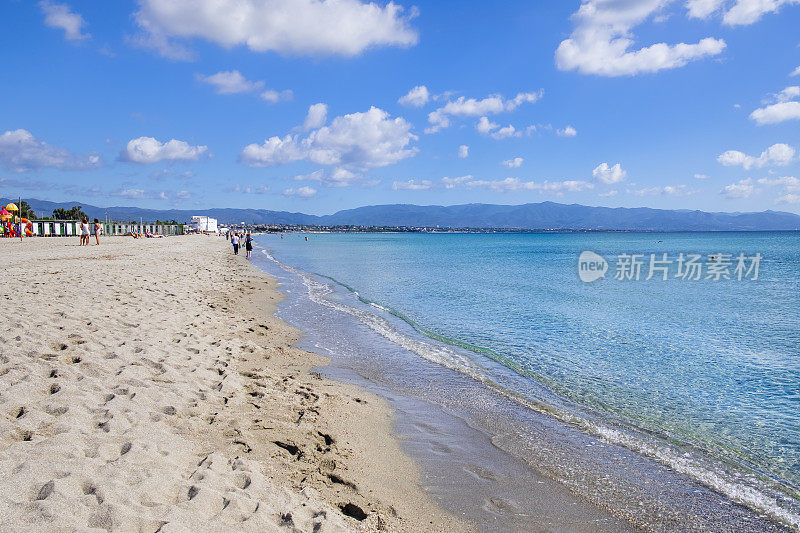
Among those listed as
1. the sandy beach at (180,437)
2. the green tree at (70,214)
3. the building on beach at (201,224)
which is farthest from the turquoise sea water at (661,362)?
the building on beach at (201,224)

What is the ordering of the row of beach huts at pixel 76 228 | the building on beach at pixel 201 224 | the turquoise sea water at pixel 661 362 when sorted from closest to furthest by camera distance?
the turquoise sea water at pixel 661 362, the row of beach huts at pixel 76 228, the building on beach at pixel 201 224

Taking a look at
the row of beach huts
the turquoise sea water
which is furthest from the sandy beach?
the row of beach huts

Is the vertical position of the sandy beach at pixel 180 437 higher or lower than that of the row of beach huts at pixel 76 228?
lower

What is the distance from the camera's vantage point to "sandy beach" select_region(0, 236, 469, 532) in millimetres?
3666

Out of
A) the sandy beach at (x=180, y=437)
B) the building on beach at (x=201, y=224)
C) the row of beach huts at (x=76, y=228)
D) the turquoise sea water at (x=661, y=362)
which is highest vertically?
the building on beach at (x=201, y=224)

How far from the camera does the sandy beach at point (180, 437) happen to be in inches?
144

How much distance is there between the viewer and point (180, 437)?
5141 millimetres

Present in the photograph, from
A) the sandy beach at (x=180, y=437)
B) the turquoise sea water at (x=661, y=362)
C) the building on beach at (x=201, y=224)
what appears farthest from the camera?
the building on beach at (x=201, y=224)

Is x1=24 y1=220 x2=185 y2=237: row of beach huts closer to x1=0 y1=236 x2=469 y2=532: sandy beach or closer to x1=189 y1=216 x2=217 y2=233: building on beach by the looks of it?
x1=189 y1=216 x2=217 y2=233: building on beach

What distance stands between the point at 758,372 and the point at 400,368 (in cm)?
833

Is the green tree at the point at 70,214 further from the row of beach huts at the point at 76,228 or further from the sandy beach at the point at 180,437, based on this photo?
the sandy beach at the point at 180,437

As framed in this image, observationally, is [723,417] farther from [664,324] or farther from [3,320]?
[3,320]

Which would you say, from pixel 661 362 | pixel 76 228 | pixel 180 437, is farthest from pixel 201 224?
pixel 180 437

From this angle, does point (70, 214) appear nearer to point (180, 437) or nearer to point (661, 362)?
point (180, 437)
